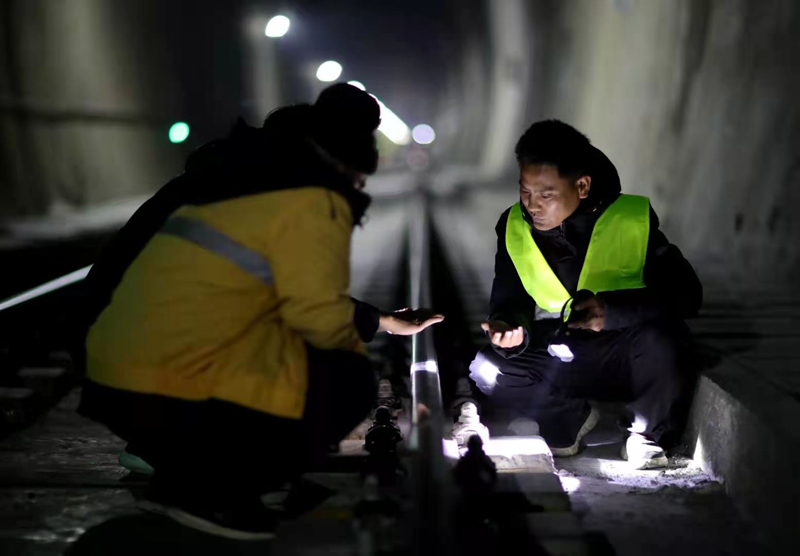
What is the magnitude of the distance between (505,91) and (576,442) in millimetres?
22115

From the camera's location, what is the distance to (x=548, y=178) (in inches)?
151

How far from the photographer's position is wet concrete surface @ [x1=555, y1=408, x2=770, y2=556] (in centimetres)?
307

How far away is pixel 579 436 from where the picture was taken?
4.18 meters

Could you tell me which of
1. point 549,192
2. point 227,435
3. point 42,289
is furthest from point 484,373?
point 42,289

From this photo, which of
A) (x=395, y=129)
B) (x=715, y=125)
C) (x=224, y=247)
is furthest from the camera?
(x=395, y=129)

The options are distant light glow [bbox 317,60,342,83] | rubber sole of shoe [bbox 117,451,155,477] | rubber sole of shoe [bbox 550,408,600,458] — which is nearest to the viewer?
rubber sole of shoe [bbox 117,451,155,477]

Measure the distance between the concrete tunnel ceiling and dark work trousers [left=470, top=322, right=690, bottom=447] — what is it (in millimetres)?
3707

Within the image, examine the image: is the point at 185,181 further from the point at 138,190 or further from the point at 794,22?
the point at 138,190

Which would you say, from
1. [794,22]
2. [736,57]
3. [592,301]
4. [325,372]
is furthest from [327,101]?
[736,57]

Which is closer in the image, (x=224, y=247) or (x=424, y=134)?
(x=224, y=247)

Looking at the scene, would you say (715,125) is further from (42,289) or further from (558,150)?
(42,289)

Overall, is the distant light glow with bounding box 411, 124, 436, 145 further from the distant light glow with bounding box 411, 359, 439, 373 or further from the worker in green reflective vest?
the distant light glow with bounding box 411, 359, 439, 373

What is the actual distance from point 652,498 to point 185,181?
6.99 feet

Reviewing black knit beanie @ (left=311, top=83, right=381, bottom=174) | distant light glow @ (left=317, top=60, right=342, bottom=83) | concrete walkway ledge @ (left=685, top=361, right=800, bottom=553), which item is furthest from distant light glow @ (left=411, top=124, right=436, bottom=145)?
black knit beanie @ (left=311, top=83, right=381, bottom=174)
